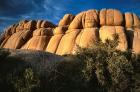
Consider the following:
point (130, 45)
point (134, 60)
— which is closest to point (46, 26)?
point (130, 45)

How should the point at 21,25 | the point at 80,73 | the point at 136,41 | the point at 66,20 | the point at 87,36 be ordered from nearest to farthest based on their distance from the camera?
the point at 80,73 → the point at 136,41 → the point at 87,36 → the point at 66,20 → the point at 21,25

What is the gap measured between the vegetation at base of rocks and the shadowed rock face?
26.7 m

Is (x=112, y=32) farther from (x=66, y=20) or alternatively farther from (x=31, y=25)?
(x=31, y=25)

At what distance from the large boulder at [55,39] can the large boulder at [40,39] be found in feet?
4.73

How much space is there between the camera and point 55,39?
75938 mm

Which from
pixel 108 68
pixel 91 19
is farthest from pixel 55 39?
pixel 108 68

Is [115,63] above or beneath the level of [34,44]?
beneath

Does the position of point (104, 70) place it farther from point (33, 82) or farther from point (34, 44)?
point (34, 44)

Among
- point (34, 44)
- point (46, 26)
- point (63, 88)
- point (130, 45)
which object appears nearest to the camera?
point (63, 88)

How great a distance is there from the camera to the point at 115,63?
33.0 meters

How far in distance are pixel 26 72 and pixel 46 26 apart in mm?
58586

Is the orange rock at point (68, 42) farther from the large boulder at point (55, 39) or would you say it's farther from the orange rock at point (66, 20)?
the orange rock at point (66, 20)

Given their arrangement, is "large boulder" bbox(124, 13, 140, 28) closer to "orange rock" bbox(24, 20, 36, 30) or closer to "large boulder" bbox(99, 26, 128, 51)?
"large boulder" bbox(99, 26, 128, 51)

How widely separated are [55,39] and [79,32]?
21.2 feet
